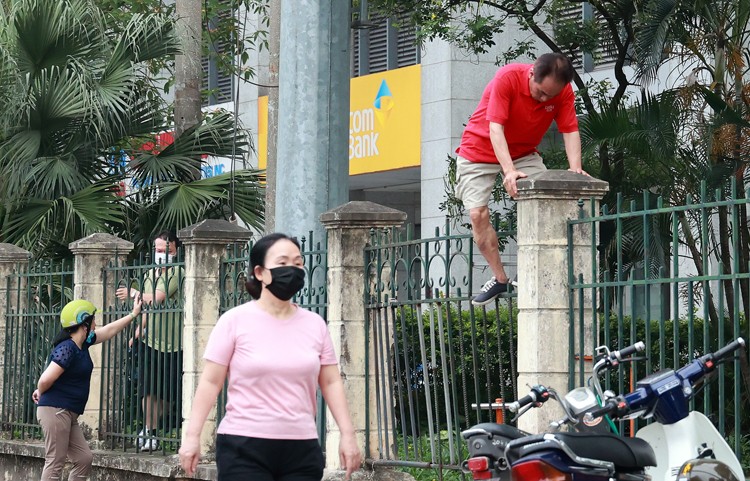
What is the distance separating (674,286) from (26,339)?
8.67 metres

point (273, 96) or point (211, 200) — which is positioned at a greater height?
point (273, 96)

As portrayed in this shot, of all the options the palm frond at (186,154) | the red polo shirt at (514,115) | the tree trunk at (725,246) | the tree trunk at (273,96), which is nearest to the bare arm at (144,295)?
the tree trunk at (273,96)

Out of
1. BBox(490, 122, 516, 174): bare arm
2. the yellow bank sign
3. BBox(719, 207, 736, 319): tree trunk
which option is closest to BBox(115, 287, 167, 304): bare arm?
BBox(719, 207, 736, 319): tree trunk

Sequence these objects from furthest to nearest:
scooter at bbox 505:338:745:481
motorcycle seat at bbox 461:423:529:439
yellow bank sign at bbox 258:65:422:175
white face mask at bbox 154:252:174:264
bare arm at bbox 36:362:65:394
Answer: yellow bank sign at bbox 258:65:422:175
white face mask at bbox 154:252:174:264
bare arm at bbox 36:362:65:394
motorcycle seat at bbox 461:423:529:439
scooter at bbox 505:338:745:481

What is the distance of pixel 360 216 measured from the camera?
32.3 feet

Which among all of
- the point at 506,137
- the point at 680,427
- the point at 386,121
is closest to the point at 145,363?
the point at 506,137

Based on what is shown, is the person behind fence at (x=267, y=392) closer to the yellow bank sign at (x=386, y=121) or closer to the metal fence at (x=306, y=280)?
the metal fence at (x=306, y=280)

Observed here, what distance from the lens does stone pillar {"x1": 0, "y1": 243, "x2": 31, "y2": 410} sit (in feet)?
48.5

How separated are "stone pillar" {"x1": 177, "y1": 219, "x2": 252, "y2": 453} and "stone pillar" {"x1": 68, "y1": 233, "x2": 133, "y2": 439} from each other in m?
1.78

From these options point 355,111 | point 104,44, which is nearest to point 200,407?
point 104,44

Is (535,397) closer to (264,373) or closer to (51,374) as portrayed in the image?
(264,373)

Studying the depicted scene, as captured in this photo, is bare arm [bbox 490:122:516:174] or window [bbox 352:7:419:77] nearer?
bare arm [bbox 490:122:516:174]

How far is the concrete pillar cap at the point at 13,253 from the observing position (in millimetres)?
14766

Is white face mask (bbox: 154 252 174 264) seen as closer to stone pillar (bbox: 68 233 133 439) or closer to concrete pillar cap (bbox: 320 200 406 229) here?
stone pillar (bbox: 68 233 133 439)
